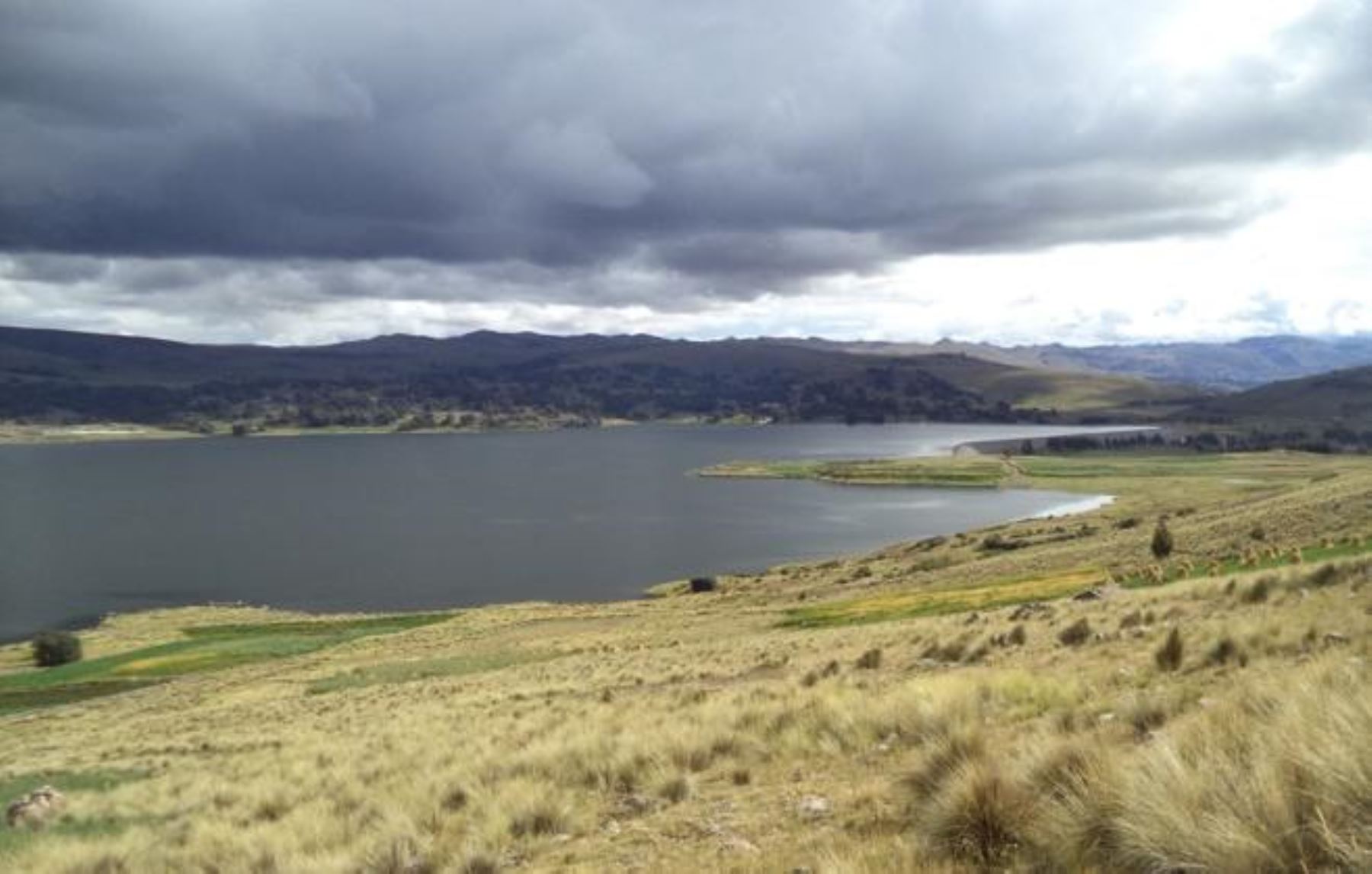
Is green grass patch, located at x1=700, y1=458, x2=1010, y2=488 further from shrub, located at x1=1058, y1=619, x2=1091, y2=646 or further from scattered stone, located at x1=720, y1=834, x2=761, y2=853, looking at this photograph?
scattered stone, located at x1=720, y1=834, x2=761, y2=853

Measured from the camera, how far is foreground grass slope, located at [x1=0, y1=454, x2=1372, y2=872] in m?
5.07

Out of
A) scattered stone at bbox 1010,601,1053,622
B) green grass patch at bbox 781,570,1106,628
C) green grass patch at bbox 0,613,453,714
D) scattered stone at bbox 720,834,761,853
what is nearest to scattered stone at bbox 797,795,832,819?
scattered stone at bbox 720,834,761,853

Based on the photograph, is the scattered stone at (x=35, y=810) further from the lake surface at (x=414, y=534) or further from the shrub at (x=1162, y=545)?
the lake surface at (x=414, y=534)

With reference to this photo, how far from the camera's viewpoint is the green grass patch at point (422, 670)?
114 ft

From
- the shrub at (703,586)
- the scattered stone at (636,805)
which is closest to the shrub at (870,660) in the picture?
the scattered stone at (636,805)

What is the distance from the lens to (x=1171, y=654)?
11.2 meters

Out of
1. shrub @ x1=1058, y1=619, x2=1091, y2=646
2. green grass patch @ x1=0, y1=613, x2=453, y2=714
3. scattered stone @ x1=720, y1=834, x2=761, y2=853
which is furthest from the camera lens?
green grass patch @ x1=0, y1=613, x2=453, y2=714

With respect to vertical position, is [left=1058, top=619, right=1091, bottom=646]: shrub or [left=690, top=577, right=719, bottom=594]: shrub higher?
[left=1058, top=619, right=1091, bottom=646]: shrub

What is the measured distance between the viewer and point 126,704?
36.2 metres

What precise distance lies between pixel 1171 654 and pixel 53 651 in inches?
2241

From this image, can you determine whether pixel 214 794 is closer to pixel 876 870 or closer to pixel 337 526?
pixel 876 870

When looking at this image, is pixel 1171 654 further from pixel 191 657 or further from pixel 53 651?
pixel 53 651

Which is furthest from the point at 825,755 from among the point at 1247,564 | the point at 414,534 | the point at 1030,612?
the point at 414,534

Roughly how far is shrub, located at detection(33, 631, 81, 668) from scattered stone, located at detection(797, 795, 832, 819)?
55.3 m
